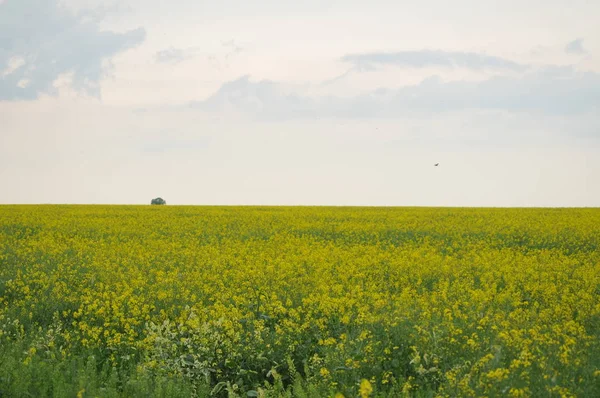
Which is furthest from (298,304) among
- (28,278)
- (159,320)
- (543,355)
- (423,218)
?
(423,218)

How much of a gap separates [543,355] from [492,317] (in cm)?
198

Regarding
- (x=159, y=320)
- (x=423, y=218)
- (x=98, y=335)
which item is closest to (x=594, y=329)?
(x=159, y=320)

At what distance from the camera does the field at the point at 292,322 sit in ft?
23.1

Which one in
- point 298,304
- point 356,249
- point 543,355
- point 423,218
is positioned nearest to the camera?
point 543,355

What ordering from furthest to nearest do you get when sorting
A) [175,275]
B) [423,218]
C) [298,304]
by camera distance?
[423,218], [175,275], [298,304]

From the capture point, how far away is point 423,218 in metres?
28.1

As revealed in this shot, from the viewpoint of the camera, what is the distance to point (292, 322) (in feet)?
29.7

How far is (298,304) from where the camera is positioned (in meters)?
10.5

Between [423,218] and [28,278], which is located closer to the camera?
[28,278]

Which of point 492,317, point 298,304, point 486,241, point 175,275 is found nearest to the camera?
point 492,317

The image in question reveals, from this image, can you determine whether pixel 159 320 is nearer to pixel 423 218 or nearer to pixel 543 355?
pixel 543 355

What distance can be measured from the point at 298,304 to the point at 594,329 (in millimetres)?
4410

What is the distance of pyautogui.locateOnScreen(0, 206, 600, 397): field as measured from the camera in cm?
704

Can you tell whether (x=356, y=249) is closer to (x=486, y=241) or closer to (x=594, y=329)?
(x=486, y=241)
